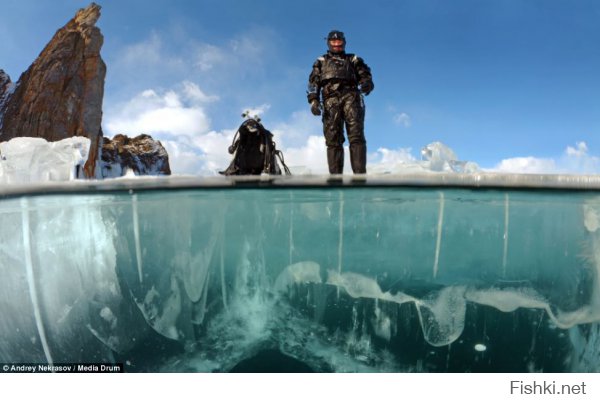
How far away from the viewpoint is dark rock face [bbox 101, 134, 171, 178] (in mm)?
56000

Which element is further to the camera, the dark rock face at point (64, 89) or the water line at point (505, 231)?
the dark rock face at point (64, 89)

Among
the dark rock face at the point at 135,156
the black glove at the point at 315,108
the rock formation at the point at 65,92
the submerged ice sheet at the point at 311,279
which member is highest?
the rock formation at the point at 65,92

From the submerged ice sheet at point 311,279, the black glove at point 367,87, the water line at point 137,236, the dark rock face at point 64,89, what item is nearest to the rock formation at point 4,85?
the dark rock face at point 64,89

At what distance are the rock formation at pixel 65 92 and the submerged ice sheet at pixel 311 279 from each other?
134ft

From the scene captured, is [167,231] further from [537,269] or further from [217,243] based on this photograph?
[537,269]

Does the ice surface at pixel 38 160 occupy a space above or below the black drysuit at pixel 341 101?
below

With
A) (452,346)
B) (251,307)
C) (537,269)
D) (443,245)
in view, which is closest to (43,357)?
(251,307)

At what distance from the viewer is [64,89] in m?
44.4

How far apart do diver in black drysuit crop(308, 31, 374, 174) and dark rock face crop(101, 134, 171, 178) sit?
177 ft

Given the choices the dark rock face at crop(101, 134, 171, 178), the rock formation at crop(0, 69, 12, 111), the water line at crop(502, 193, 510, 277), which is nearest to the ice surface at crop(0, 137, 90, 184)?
the water line at crop(502, 193, 510, 277)

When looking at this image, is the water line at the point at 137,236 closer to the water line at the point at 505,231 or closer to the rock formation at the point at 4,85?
the water line at the point at 505,231

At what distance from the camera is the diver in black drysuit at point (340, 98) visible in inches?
265

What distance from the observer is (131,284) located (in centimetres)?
654

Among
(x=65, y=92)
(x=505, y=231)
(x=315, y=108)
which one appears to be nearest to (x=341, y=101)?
(x=315, y=108)
